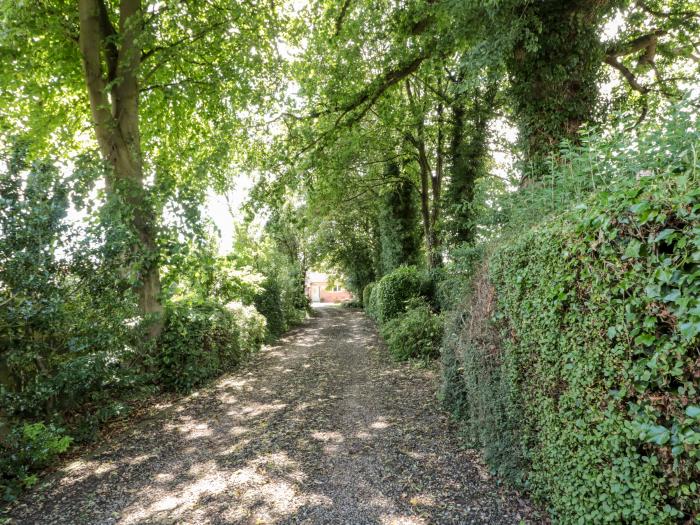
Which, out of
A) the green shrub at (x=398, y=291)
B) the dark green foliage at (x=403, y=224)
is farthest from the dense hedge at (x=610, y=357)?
the dark green foliage at (x=403, y=224)

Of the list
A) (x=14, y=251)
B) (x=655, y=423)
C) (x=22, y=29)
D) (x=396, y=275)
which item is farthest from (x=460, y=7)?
(x=396, y=275)

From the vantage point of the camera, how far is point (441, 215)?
14859mm

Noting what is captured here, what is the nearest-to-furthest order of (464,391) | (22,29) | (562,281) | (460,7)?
(562,281), (464,391), (460,7), (22,29)

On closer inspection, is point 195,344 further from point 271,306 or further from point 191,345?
point 271,306

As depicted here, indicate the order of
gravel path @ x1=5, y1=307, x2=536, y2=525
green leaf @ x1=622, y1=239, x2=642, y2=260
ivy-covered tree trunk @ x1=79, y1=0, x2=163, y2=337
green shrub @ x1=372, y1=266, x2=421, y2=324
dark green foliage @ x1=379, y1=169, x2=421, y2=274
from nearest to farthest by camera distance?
green leaf @ x1=622, y1=239, x2=642, y2=260, gravel path @ x1=5, y1=307, x2=536, y2=525, ivy-covered tree trunk @ x1=79, y1=0, x2=163, y2=337, green shrub @ x1=372, y1=266, x2=421, y2=324, dark green foliage @ x1=379, y1=169, x2=421, y2=274

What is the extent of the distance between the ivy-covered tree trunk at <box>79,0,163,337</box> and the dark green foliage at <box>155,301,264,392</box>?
0.41 metres

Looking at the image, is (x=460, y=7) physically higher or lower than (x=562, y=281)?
higher

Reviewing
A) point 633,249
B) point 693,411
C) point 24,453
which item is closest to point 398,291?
point 24,453

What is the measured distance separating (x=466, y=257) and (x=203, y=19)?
28.5 ft

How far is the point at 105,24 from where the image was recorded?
27.2ft

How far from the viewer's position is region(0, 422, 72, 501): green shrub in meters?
4.15

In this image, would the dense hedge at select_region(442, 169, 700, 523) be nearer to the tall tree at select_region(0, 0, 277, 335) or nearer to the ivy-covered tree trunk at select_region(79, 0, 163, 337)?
the tall tree at select_region(0, 0, 277, 335)

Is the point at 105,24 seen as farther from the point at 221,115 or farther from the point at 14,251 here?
the point at 14,251

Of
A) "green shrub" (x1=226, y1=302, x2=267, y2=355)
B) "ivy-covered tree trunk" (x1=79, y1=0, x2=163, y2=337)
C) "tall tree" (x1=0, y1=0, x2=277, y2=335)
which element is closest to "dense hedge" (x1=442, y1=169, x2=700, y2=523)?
"tall tree" (x1=0, y1=0, x2=277, y2=335)
